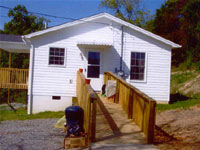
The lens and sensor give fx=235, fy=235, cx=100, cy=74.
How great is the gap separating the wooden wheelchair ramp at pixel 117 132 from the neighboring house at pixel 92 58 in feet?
15.9

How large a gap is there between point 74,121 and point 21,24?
107 feet

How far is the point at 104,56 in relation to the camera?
12844 mm

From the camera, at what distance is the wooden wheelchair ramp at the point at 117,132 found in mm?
4926

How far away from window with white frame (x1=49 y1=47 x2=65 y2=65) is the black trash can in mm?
7187

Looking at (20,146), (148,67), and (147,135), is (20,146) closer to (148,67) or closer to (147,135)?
(147,135)

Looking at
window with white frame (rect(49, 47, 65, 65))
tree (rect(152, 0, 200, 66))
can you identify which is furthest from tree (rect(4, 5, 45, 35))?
window with white frame (rect(49, 47, 65, 65))

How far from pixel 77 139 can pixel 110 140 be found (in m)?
0.74

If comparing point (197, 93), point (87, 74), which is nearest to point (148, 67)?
point (87, 74)

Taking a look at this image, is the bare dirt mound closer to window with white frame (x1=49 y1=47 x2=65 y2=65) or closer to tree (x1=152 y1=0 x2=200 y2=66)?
tree (x1=152 y1=0 x2=200 y2=66)

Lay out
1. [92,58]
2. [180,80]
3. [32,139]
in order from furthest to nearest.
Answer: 1. [180,80]
2. [92,58]
3. [32,139]

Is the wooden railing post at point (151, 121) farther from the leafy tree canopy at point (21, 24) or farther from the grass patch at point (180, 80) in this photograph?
the leafy tree canopy at point (21, 24)

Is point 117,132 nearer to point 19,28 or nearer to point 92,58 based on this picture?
point 92,58

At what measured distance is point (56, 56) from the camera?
12.6 meters

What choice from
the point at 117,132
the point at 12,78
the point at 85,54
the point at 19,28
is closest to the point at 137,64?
the point at 85,54
